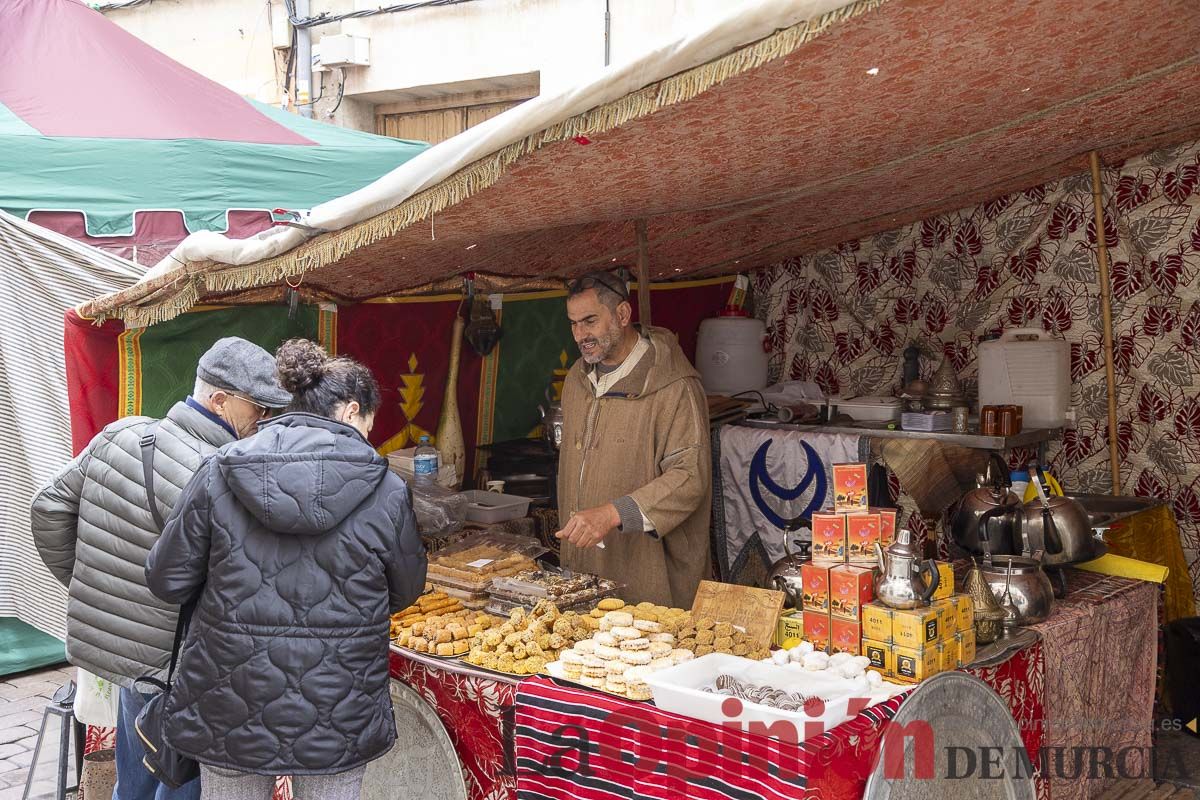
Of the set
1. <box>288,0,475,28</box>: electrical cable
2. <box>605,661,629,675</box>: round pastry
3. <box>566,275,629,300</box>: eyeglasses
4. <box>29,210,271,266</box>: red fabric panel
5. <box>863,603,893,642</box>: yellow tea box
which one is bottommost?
<box>605,661,629,675</box>: round pastry

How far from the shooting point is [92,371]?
14.9 ft

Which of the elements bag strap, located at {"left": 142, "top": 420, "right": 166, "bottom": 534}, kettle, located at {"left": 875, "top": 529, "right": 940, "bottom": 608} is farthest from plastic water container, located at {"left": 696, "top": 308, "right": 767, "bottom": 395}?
bag strap, located at {"left": 142, "top": 420, "right": 166, "bottom": 534}

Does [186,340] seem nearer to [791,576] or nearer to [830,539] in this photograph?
[791,576]

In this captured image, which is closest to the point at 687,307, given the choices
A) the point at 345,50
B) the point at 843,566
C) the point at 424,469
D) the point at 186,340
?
the point at 424,469

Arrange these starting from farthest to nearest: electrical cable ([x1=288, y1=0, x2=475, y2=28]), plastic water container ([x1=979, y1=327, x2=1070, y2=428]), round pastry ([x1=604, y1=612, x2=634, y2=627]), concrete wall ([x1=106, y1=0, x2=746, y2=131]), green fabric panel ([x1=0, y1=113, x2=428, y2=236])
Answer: electrical cable ([x1=288, y1=0, x2=475, y2=28])
concrete wall ([x1=106, y1=0, x2=746, y2=131])
green fabric panel ([x1=0, y1=113, x2=428, y2=236])
plastic water container ([x1=979, y1=327, x2=1070, y2=428])
round pastry ([x1=604, y1=612, x2=634, y2=627])

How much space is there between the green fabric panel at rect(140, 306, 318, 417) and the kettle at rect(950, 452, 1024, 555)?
2.91m

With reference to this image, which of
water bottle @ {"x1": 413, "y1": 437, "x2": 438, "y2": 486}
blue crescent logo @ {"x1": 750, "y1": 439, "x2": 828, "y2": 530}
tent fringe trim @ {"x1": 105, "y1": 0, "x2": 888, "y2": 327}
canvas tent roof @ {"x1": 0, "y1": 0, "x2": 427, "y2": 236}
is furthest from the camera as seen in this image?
canvas tent roof @ {"x1": 0, "y1": 0, "x2": 427, "y2": 236}

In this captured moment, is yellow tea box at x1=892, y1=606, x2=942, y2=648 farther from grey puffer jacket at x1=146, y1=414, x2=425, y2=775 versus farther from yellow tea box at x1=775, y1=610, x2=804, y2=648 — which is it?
grey puffer jacket at x1=146, y1=414, x2=425, y2=775

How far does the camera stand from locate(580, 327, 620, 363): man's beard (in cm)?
405

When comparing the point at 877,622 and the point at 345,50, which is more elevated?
the point at 345,50

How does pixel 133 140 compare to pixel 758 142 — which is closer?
pixel 758 142

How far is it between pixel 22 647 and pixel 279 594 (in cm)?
410

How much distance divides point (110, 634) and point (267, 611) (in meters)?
1.00

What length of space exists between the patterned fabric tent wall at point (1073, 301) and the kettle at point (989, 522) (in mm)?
1978
